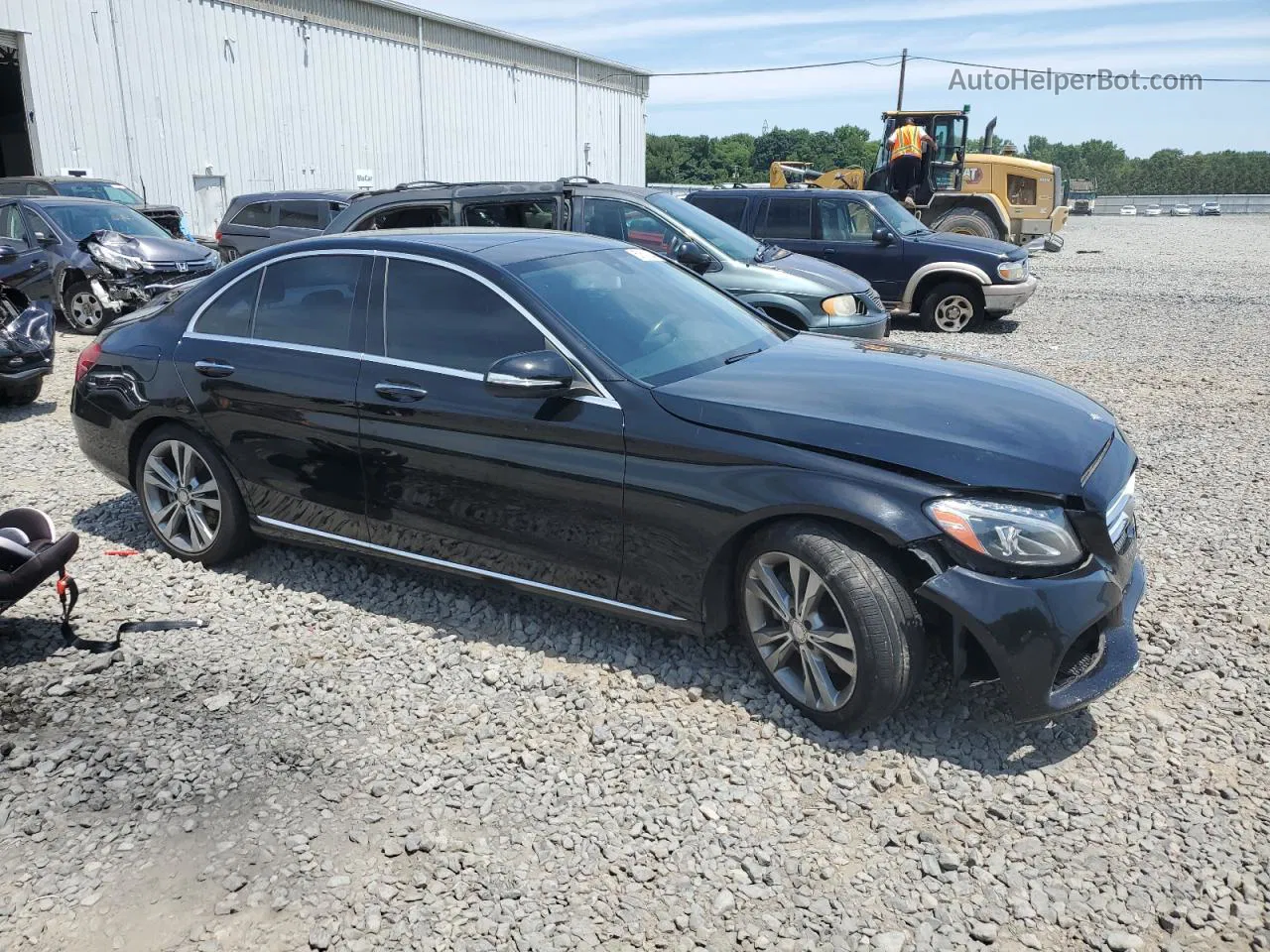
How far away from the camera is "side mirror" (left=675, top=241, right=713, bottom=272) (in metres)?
8.54

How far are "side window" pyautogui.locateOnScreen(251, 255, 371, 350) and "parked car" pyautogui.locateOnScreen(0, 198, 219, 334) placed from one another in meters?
8.18

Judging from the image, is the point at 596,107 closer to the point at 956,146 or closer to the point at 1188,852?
the point at 956,146

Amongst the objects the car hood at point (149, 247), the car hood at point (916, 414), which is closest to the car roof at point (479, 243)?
the car hood at point (916, 414)

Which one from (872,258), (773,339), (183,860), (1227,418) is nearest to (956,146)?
(872,258)

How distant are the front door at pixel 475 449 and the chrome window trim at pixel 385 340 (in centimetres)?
1

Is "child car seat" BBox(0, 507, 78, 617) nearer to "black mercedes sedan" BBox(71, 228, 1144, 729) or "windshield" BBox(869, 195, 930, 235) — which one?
"black mercedes sedan" BBox(71, 228, 1144, 729)

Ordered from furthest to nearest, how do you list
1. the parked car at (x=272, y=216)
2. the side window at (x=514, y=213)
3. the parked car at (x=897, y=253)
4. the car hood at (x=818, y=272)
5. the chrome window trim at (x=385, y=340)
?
the parked car at (x=272, y=216)
the parked car at (x=897, y=253)
the side window at (x=514, y=213)
the car hood at (x=818, y=272)
the chrome window trim at (x=385, y=340)

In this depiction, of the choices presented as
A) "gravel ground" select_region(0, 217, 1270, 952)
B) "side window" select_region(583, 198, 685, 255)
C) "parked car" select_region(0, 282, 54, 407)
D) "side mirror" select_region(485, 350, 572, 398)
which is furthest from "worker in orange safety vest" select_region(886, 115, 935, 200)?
"side mirror" select_region(485, 350, 572, 398)

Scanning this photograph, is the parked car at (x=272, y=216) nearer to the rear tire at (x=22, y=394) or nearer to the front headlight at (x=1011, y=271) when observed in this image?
the rear tire at (x=22, y=394)

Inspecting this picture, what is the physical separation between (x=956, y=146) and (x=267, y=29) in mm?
16454

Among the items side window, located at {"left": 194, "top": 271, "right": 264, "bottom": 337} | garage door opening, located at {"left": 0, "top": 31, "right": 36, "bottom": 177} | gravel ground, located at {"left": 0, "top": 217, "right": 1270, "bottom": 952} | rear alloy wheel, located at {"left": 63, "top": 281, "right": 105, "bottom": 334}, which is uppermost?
garage door opening, located at {"left": 0, "top": 31, "right": 36, "bottom": 177}

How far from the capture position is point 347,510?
14.5 ft

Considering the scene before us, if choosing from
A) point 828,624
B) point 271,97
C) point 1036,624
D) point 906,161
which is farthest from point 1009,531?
point 271,97

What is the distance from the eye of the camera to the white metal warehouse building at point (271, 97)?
19.8 meters
